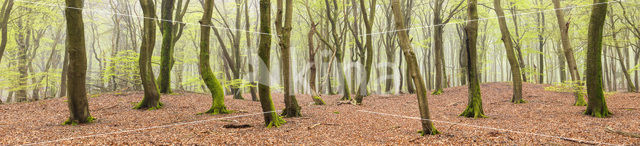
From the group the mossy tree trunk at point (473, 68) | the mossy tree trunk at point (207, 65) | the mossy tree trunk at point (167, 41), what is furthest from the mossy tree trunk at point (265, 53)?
the mossy tree trunk at point (167, 41)

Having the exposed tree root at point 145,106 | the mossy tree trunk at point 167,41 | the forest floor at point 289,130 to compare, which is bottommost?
the forest floor at point 289,130

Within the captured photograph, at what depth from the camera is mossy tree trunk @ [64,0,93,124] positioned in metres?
5.57

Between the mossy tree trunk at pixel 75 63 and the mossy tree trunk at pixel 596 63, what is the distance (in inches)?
411

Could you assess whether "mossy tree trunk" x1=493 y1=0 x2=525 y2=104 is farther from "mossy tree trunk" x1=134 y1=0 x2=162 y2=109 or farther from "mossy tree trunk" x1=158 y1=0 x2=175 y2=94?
"mossy tree trunk" x1=158 y1=0 x2=175 y2=94

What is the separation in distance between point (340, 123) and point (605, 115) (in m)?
5.52

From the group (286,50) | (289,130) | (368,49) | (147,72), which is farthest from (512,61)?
(147,72)

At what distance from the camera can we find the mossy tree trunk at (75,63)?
557 centimetres

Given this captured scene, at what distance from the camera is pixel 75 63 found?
5.62m

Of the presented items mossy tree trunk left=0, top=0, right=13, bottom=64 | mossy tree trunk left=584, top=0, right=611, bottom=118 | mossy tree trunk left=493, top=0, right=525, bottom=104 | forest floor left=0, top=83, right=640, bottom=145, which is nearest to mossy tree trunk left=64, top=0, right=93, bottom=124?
forest floor left=0, top=83, right=640, bottom=145

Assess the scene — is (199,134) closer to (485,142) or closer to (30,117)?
(485,142)

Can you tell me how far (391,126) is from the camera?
18.4ft

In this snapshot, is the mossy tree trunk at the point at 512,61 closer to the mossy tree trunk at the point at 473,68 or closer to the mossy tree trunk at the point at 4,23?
the mossy tree trunk at the point at 473,68

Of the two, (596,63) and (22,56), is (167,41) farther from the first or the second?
(596,63)

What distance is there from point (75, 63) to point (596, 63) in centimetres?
1060
